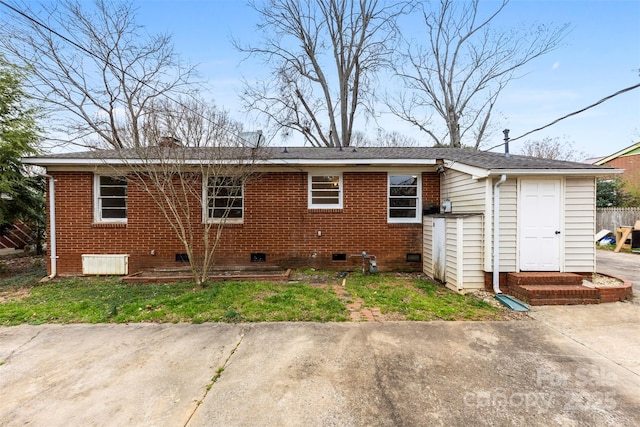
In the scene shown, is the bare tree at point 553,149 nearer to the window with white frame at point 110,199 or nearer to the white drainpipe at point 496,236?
the white drainpipe at point 496,236

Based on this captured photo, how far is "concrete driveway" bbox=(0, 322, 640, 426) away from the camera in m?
2.23

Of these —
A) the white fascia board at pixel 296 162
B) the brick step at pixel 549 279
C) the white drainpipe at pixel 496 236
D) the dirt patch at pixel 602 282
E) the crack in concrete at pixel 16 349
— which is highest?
the white fascia board at pixel 296 162

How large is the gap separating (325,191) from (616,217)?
15.2 metres

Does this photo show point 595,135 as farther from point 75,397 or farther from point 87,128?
point 87,128

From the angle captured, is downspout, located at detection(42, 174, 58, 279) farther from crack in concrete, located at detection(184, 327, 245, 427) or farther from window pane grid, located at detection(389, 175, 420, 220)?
window pane grid, located at detection(389, 175, 420, 220)


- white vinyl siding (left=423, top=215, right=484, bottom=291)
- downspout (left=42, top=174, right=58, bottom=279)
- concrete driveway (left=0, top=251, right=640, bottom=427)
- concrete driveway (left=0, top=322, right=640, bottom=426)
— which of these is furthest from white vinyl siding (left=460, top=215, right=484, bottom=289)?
downspout (left=42, top=174, right=58, bottom=279)

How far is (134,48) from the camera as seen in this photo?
14188mm

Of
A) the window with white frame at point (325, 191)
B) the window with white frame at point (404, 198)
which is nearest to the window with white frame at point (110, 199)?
the window with white frame at point (325, 191)

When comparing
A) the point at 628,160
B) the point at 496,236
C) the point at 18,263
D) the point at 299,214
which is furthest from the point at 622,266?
the point at 18,263

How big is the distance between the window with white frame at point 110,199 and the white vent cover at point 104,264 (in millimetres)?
999

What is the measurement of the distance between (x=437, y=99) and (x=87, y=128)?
2074 centimetres

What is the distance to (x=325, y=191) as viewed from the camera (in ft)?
24.3

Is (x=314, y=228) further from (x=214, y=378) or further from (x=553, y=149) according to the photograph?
(x=553, y=149)

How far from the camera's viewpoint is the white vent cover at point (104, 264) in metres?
6.93
